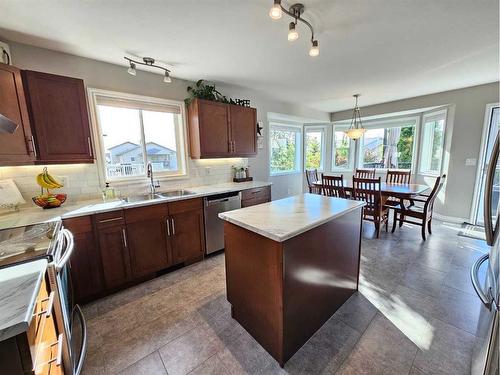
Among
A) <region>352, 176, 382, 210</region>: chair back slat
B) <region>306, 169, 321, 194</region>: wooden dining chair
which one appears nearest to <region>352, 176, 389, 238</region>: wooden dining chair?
<region>352, 176, 382, 210</region>: chair back slat

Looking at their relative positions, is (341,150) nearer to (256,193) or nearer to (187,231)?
(256,193)

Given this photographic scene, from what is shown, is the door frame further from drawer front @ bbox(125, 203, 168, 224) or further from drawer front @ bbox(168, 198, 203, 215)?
drawer front @ bbox(125, 203, 168, 224)

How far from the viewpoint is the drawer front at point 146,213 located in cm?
216

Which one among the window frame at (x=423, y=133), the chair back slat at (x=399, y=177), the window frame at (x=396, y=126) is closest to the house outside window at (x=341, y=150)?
the window frame at (x=396, y=126)

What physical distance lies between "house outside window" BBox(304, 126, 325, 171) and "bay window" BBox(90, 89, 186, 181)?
12.5 ft

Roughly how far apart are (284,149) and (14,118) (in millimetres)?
4661

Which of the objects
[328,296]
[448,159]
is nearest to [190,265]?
[328,296]

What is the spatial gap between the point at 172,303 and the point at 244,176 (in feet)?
7.50

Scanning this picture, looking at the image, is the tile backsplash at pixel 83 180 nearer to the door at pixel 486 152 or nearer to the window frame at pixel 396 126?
the window frame at pixel 396 126

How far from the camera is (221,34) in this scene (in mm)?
1933

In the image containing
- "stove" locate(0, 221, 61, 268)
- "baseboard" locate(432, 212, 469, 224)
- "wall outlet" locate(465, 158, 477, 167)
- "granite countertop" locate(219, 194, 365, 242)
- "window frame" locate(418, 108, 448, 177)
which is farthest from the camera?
"window frame" locate(418, 108, 448, 177)

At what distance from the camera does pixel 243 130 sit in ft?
11.2

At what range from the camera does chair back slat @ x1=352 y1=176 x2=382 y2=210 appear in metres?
3.17

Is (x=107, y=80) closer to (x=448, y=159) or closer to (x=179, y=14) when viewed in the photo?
(x=179, y=14)
